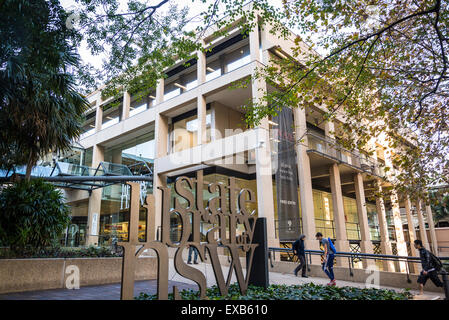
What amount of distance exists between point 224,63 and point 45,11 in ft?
47.6

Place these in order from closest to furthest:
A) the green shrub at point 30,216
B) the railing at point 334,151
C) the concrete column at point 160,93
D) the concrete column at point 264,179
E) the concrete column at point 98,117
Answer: the green shrub at point 30,216
the concrete column at point 264,179
the railing at point 334,151
the concrete column at point 160,93
the concrete column at point 98,117

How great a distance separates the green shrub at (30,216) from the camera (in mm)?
8680

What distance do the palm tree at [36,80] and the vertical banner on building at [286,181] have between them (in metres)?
9.91

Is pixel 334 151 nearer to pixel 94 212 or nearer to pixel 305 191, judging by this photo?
pixel 305 191

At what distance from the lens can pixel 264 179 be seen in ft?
54.7

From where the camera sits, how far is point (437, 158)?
1030cm

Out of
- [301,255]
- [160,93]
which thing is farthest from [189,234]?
[160,93]

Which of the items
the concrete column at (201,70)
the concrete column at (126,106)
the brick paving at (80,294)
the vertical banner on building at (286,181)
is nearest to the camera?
the brick paving at (80,294)

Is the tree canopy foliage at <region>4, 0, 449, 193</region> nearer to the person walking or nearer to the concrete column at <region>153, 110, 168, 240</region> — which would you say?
the person walking

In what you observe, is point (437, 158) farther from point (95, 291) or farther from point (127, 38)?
point (95, 291)

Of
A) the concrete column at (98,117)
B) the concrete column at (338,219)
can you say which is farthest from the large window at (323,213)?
the concrete column at (98,117)

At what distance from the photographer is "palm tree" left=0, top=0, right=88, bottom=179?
666cm

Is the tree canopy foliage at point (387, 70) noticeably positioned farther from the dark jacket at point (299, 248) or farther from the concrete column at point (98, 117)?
the concrete column at point (98, 117)

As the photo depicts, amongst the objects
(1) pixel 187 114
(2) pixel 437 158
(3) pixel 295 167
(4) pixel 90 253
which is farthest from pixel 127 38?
(1) pixel 187 114
